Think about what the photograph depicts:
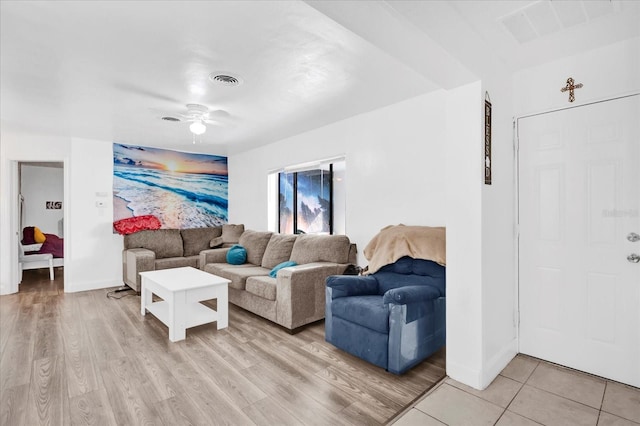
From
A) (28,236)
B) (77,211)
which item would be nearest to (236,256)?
(77,211)

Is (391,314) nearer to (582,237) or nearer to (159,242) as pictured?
(582,237)

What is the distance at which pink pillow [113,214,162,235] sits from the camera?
16.6 ft

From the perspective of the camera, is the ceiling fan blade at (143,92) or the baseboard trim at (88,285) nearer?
the ceiling fan blade at (143,92)

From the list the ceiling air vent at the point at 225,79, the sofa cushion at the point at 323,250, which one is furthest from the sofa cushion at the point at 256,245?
the ceiling air vent at the point at 225,79

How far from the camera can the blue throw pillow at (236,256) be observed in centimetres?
446

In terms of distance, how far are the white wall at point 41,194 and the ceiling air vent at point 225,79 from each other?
656 centimetres

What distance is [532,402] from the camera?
199 cm

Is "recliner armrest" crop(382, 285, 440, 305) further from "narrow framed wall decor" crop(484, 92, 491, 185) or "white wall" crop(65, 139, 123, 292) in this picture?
"white wall" crop(65, 139, 123, 292)

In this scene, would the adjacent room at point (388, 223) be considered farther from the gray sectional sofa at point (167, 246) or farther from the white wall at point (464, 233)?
the gray sectional sofa at point (167, 246)

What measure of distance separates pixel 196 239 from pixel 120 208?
129 centimetres

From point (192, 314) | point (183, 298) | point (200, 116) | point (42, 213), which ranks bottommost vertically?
point (192, 314)

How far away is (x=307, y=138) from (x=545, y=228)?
121 inches

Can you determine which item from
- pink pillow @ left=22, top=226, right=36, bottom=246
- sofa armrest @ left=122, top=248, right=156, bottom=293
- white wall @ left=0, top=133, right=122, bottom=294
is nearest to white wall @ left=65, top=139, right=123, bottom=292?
white wall @ left=0, top=133, right=122, bottom=294


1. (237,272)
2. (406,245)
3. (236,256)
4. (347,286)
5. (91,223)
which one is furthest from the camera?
(91,223)
